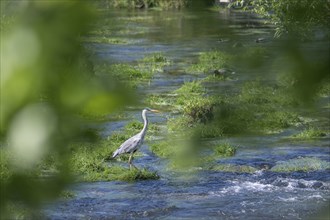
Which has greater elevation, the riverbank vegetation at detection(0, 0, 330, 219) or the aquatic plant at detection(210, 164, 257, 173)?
the riverbank vegetation at detection(0, 0, 330, 219)

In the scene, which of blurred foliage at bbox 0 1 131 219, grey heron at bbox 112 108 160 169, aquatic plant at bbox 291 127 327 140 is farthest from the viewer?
aquatic plant at bbox 291 127 327 140

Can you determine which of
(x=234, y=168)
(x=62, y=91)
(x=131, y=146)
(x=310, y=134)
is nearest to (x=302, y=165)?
(x=234, y=168)

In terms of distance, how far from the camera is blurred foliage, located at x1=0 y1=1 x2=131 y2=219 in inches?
17.2

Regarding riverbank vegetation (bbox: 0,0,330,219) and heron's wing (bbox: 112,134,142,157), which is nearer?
riverbank vegetation (bbox: 0,0,330,219)

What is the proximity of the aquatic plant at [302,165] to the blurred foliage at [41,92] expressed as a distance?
9.53 meters

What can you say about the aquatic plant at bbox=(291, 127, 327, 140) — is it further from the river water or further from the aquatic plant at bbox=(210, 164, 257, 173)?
the aquatic plant at bbox=(210, 164, 257, 173)

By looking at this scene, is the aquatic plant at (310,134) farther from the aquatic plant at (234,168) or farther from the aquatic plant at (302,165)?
the aquatic plant at (234,168)

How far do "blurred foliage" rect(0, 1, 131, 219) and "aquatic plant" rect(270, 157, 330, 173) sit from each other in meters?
9.53

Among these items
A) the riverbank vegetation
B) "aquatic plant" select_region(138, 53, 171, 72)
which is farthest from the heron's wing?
the riverbank vegetation

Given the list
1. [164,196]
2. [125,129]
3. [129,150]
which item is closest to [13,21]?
[164,196]

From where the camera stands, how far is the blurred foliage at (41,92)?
44 cm

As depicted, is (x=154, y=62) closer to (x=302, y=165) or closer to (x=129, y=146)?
(x=129, y=146)

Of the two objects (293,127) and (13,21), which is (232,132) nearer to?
(13,21)

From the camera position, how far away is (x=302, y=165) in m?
9.98
